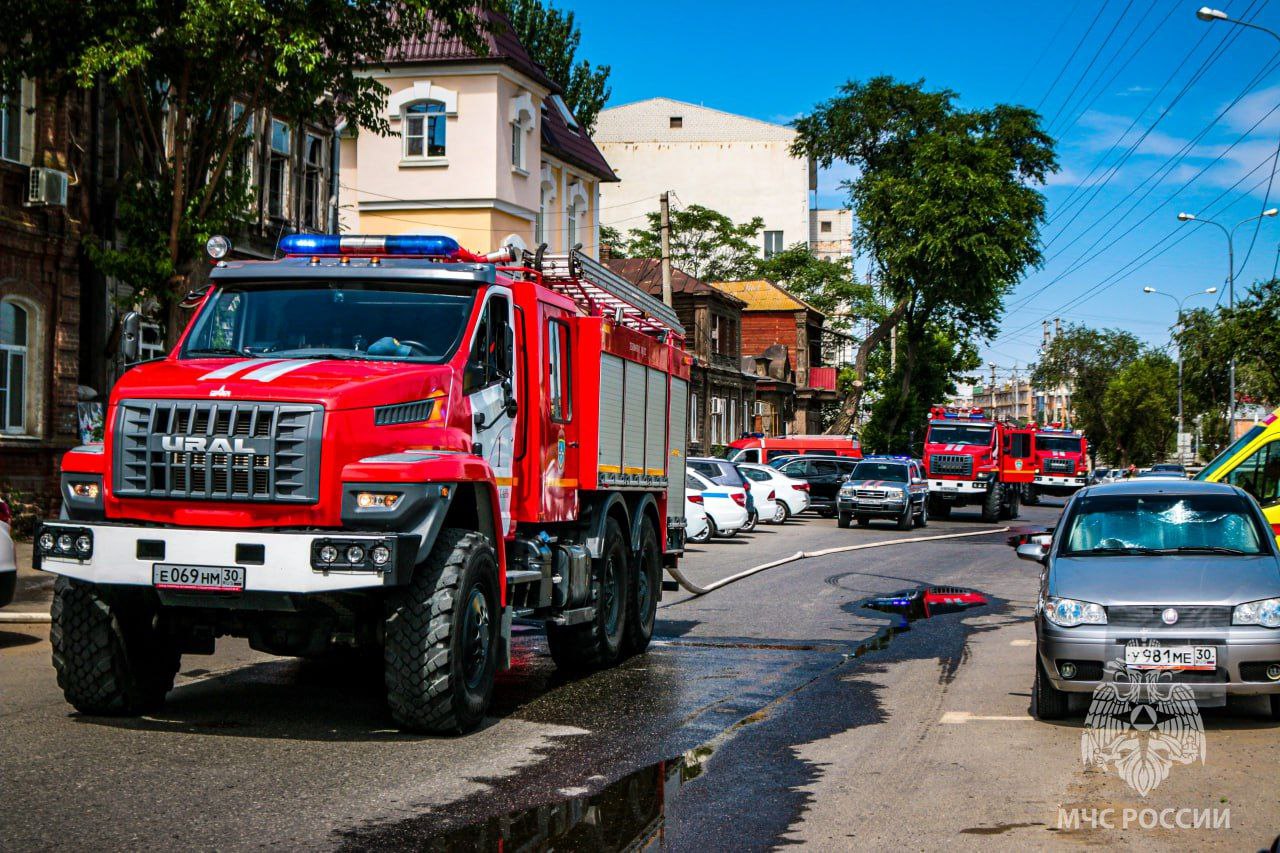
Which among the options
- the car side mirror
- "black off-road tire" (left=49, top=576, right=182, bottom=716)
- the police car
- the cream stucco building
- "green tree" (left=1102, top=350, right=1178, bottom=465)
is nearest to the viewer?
"black off-road tire" (left=49, top=576, right=182, bottom=716)

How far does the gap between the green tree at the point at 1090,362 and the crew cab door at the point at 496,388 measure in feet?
318

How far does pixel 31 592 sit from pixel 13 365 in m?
6.70

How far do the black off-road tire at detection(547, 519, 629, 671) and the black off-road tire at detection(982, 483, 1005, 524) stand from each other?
31912mm

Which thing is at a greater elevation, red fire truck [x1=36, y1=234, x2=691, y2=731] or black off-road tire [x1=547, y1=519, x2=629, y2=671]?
red fire truck [x1=36, y1=234, x2=691, y2=731]

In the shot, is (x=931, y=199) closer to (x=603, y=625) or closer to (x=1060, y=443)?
(x=1060, y=443)

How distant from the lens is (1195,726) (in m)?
9.04

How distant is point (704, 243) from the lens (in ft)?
257

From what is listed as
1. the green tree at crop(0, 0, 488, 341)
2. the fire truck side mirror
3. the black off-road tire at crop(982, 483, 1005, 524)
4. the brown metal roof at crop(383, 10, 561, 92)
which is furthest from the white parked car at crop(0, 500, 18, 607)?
the black off-road tire at crop(982, 483, 1005, 524)

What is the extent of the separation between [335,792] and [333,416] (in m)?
2.16

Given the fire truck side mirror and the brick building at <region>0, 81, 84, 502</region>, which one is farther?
the brick building at <region>0, 81, 84, 502</region>

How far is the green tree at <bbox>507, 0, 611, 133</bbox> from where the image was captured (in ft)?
187

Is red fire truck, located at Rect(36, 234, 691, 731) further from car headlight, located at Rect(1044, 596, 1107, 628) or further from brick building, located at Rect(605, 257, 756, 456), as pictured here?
brick building, located at Rect(605, 257, 756, 456)

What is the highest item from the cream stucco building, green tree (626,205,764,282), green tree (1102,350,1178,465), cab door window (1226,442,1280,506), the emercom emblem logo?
green tree (626,205,764,282)

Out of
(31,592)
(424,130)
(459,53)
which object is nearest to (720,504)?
(424,130)
